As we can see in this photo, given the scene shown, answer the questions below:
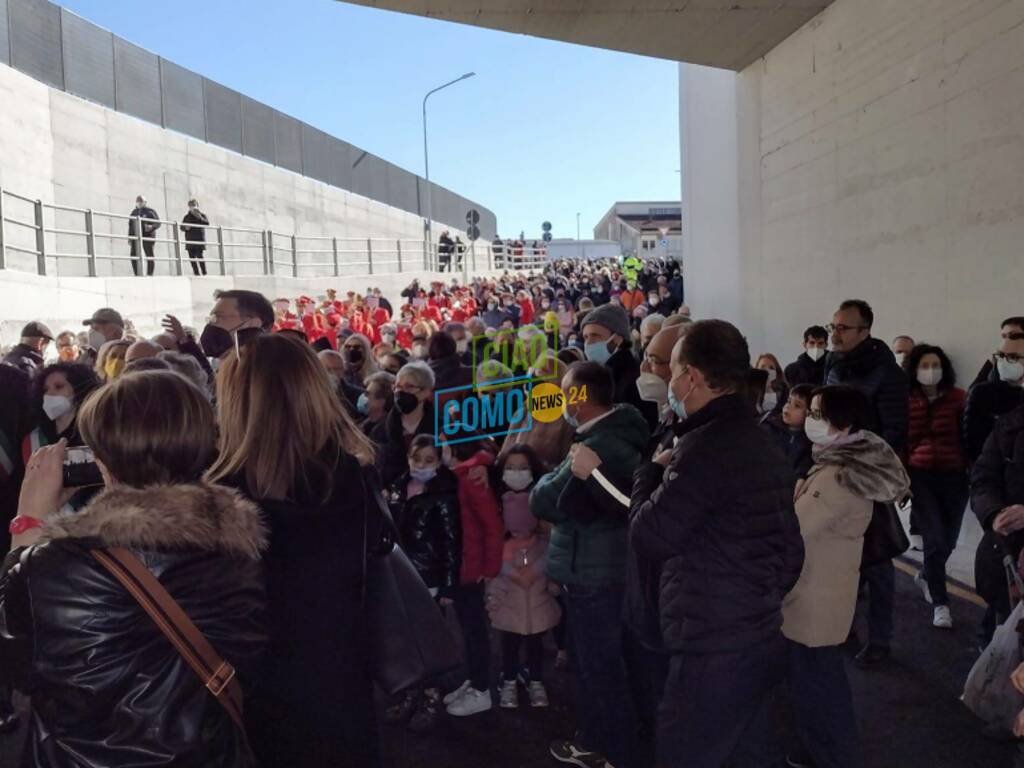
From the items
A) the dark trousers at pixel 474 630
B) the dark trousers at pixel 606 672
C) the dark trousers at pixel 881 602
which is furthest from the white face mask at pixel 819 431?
the dark trousers at pixel 474 630

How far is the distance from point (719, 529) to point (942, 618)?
3.48 metres

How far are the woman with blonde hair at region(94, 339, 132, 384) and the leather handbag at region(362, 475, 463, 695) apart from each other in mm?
3469

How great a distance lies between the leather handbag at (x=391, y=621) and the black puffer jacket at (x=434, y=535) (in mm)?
1842

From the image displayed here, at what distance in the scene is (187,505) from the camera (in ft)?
6.43

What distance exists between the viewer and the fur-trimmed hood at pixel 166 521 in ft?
6.10

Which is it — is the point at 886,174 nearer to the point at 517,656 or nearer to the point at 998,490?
the point at 998,490

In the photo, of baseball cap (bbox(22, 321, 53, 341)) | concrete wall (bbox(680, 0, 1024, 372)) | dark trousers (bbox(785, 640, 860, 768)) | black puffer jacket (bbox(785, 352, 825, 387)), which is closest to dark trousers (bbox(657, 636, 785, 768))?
dark trousers (bbox(785, 640, 860, 768))

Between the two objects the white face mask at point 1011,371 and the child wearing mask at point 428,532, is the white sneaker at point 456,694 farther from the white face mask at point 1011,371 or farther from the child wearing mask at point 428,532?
the white face mask at point 1011,371

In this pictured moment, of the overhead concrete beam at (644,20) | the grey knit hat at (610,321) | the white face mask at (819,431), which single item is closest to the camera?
the white face mask at (819,431)

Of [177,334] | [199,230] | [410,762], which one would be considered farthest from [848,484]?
[199,230]

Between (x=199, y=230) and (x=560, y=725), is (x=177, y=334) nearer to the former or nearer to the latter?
(x=560, y=725)

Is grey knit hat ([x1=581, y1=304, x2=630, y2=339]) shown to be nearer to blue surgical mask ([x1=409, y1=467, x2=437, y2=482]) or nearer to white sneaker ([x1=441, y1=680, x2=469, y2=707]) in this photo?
blue surgical mask ([x1=409, y1=467, x2=437, y2=482])

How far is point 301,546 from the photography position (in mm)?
2326

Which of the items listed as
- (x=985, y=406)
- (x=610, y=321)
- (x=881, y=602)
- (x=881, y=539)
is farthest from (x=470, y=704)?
(x=985, y=406)
